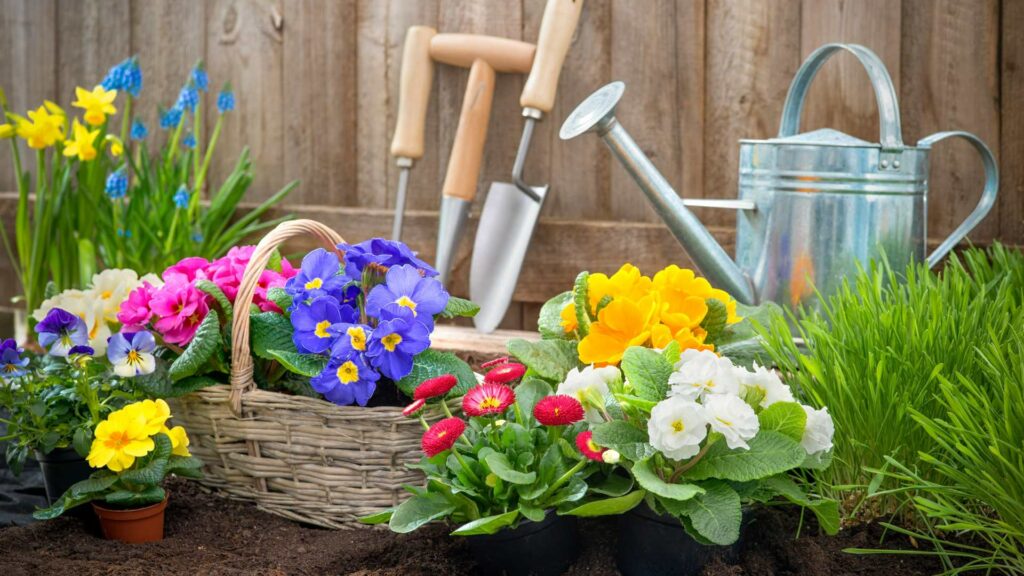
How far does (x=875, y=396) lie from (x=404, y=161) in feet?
4.81

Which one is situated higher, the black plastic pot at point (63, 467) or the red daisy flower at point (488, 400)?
the red daisy flower at point (488, 400)

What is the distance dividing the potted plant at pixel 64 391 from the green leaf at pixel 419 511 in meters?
0.48

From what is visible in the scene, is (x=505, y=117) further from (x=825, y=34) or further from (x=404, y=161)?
(x=825, y=34)

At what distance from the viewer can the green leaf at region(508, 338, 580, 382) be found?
4.53 feet

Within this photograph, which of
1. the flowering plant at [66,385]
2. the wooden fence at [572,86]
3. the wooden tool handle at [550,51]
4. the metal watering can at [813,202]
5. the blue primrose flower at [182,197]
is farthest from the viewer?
the blue primrose flower at [182,197]

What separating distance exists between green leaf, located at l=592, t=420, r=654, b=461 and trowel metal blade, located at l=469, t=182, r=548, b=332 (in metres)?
1.19

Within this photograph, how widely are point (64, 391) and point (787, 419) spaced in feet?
3.22

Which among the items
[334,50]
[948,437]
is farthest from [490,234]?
[948,437]

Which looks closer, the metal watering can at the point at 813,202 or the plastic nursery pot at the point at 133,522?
the plastic nursery pot at the point at 133,522

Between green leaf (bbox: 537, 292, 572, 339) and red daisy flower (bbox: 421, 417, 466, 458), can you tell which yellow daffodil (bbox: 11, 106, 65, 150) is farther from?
red daisy flower (bbox: 421, 417, 466, 458)

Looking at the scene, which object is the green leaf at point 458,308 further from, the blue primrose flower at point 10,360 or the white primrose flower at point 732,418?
the blue primrose flower at point 10,360

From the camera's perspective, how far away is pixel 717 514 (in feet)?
3.57

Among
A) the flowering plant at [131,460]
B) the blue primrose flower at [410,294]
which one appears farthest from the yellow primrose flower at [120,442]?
the blue primrose flower at [410,294]

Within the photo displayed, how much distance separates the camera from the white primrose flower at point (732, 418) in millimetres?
1076
